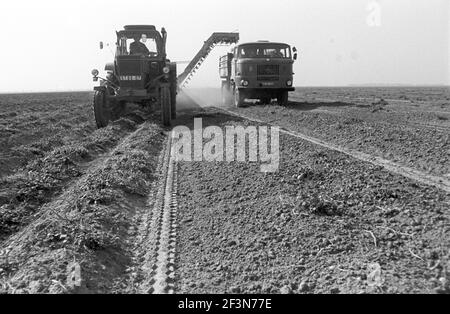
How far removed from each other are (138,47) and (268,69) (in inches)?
235

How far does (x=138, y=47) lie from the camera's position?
1623 cm

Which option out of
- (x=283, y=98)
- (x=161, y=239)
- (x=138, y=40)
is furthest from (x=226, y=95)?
(x=161, y=239)

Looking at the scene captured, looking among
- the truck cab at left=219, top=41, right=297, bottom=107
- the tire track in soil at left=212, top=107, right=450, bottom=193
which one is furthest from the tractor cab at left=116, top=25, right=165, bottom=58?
the tire track in soil at left=212, top=107, right=450, bottom=193

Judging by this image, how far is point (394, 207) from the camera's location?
494cm

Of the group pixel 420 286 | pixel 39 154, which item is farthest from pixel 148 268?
pixel 39 154

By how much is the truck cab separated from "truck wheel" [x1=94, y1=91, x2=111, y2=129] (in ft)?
21.5

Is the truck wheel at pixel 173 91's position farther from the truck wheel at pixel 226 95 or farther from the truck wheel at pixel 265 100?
the truck wheel at pixel 226 95

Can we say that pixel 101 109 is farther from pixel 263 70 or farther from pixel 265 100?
pixel 265 100

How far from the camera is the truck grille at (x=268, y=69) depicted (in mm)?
19547

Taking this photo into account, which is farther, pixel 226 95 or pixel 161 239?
pixel 226 95

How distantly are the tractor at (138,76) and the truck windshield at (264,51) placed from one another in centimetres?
447

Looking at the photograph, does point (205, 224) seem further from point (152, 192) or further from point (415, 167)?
point (415, 167)

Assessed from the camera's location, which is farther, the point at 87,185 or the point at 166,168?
the point at 166,168

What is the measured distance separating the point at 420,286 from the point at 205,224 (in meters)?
2.52
